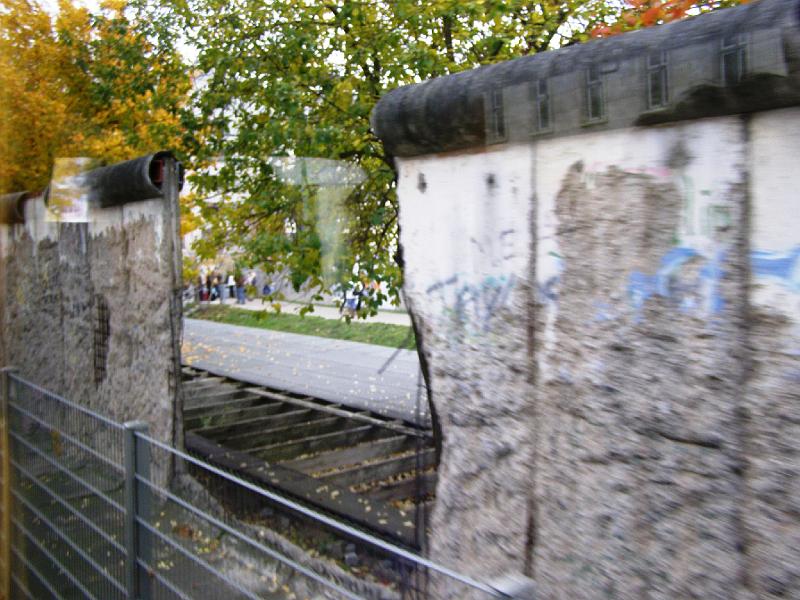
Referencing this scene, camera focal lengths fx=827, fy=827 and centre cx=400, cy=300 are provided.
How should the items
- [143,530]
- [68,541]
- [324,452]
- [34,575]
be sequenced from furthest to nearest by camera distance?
[324,452] < [34,575] < [68,541] < [143,530]

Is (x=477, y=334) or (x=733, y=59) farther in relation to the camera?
(x=477, y=334)

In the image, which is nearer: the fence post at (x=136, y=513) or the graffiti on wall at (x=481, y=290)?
the graffiti on wall at (x=481, y=290)

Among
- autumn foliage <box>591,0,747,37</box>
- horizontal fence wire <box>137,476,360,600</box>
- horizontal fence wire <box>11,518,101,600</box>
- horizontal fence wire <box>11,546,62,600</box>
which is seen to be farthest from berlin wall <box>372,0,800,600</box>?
horizontal fence wire <box>11,546,62,600</box>

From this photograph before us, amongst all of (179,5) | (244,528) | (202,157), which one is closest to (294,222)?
(202,157)

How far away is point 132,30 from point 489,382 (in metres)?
7.27

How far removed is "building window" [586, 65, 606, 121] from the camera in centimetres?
241

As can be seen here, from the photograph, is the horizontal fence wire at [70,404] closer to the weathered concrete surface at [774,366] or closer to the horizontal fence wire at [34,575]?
the horizontal fence wire at [34,575]

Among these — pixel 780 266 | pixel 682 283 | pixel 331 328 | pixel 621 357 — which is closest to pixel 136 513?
pixel 621 357

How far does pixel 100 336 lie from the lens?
20.5 feet

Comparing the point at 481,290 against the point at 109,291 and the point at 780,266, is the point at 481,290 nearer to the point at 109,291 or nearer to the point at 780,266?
the point at 780,266

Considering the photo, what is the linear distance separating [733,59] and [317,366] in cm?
1325

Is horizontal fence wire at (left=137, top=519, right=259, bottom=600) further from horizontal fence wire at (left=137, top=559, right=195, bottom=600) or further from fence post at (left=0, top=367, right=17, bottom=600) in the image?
fence post at (left=0, top=367, right=17, bottom=600)

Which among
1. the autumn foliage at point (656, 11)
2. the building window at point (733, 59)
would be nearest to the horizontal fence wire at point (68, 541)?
the building window at point (733, 59)

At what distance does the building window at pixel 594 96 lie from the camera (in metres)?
2.41
